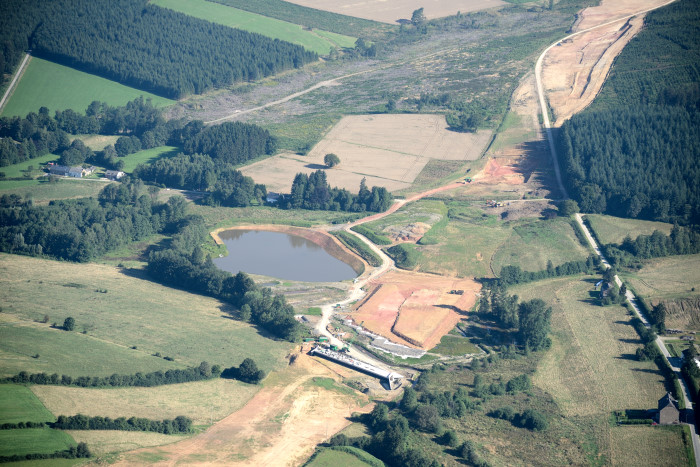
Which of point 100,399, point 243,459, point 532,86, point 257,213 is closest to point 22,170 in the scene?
point 257,213

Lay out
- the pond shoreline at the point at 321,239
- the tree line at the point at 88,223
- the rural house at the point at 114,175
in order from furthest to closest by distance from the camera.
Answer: the rural house at the point at 114,175
the pond shoreline at the point at 321,239
the tree line at the point at 88,223

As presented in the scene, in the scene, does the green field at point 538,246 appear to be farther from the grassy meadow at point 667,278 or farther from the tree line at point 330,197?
the tree line at point 330,197

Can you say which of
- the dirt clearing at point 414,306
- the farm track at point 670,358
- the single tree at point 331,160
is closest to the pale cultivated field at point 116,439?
the dirt clearing at point 414,306

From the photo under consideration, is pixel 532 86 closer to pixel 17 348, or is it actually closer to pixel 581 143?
pixel 581 143

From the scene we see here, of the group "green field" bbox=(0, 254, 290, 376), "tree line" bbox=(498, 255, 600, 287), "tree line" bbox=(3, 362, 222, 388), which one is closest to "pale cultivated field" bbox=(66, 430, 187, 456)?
"tree line" bbox=(3, 362, 222, 388)

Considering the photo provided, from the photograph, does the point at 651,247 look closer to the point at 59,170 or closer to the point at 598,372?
the point at 598,372

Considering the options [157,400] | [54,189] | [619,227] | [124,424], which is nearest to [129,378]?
[157,400]
